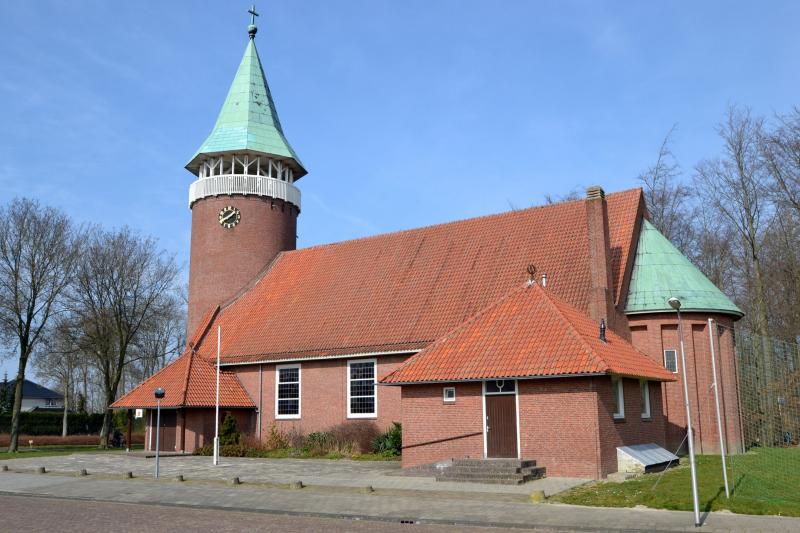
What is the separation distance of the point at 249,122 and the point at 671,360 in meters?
23.8

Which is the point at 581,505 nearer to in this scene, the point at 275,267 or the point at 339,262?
the point at 339,262

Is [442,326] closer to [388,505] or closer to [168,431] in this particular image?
[388,505]

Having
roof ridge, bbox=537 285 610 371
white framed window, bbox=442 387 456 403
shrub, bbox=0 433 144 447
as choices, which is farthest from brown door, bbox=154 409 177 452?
shrub, bbox=0 433 144 447

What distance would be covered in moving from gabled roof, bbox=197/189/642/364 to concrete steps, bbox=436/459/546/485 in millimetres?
7144

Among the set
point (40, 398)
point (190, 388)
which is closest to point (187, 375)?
point (190, 388)

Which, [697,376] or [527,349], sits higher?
[527,349]

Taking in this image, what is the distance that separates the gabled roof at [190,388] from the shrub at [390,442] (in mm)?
7090

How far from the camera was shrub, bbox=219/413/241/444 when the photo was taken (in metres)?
30.0

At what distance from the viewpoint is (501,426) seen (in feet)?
67.6

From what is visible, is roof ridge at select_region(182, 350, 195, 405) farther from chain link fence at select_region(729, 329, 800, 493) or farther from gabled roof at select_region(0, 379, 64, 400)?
gabled roof at select_region(0, 379, 64, 400)

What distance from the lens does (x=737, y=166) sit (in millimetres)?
37375

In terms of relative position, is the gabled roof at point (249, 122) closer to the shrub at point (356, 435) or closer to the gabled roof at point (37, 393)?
the shrub at point (356, 435)

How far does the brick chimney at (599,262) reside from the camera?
2378 cm

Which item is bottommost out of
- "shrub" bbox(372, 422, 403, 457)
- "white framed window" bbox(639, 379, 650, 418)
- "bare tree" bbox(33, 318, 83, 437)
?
"shrub" bbox(372, 422, 403, 457)
